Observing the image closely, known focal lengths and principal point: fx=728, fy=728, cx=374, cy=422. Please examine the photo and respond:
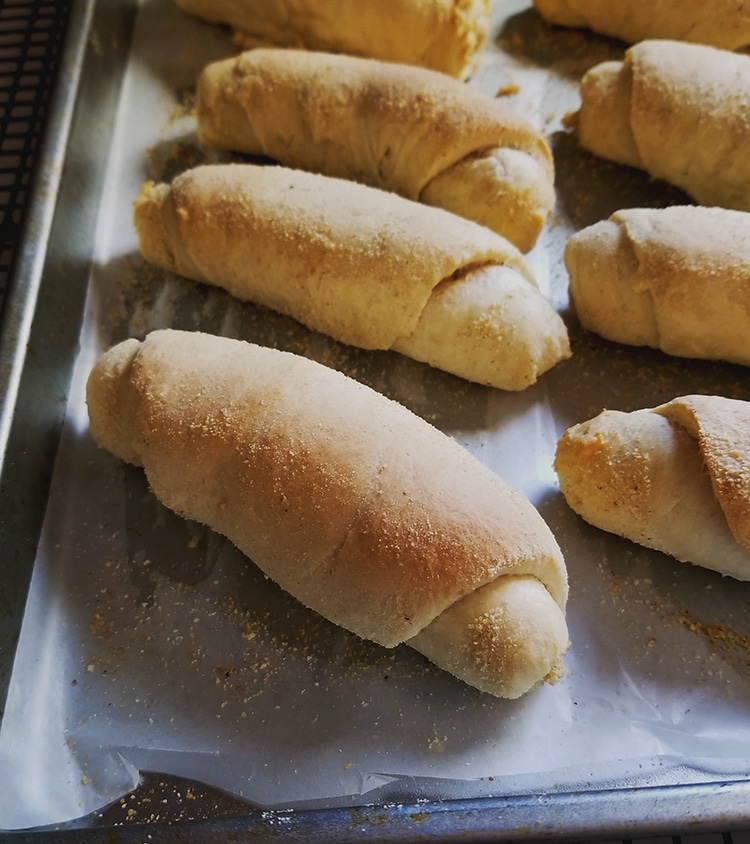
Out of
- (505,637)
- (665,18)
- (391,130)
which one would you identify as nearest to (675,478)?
(505,637)

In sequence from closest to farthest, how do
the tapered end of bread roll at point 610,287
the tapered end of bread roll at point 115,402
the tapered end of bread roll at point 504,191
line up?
the tapered end of bread roll at point 115,402, the tapered end of bread roll at point 610,287, the tapered end of bread roll at point 504,191

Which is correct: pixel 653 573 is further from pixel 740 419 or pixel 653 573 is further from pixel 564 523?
pixel 740 419

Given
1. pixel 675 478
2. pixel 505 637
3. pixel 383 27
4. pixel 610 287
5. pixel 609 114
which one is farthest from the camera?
pixel 383 27

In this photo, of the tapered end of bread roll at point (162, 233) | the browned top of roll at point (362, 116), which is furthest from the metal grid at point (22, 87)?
the browned top of roll at point (362, 116)

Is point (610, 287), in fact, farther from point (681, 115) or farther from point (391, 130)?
point (391, 130)

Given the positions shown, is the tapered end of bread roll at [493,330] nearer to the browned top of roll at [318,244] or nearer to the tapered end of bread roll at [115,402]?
the browned top of roll at [318,244]

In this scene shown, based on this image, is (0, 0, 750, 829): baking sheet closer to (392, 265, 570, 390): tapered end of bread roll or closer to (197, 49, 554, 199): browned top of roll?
(392, 265, 570, 390): tapered end of bread roll
